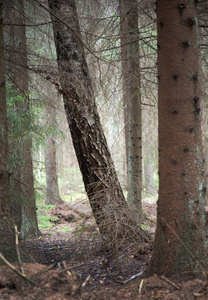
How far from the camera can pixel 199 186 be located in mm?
3262

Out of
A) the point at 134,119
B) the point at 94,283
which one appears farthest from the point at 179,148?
the point at 134,119

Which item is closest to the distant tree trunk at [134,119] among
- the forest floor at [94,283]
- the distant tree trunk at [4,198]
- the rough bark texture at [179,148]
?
the forest floor at [94,283]

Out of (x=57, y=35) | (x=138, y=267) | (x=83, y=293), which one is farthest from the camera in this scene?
(x=57, y=35)

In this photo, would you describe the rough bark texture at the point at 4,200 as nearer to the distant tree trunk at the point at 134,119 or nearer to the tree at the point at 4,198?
the tree at the point at 4,198

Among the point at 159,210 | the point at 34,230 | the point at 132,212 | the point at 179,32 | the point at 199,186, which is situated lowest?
the point at 34,230

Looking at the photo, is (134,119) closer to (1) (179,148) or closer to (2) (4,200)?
(1) (179,148)

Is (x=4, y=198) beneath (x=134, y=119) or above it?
beneath

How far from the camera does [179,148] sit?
3252 mm

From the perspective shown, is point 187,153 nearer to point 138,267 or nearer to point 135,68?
point 138,267

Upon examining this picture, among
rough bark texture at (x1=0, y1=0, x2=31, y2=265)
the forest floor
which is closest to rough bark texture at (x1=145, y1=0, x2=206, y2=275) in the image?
the forest floor

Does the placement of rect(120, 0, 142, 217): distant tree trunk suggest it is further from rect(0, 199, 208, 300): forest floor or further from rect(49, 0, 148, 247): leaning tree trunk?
rect(0, 199, 208, 300): forest floor

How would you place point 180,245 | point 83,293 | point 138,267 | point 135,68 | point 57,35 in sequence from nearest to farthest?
point 83,293, point 180,245, point 138,267, point 57,35, point 135,68

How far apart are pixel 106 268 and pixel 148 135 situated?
7.43m

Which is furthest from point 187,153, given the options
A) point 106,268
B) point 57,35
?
point 57,35
